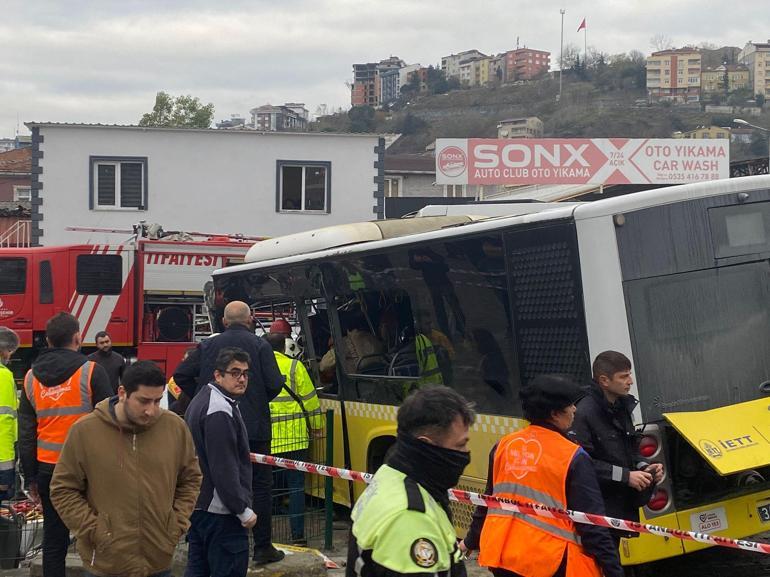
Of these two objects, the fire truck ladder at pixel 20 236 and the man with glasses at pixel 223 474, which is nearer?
the man with glasses at pixel 223 474

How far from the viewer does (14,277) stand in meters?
19.9

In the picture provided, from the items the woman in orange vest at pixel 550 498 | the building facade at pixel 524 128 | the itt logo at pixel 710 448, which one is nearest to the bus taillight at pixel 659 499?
the itt logo at pixel 710 448

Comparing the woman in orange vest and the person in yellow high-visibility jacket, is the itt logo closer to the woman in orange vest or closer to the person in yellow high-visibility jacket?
the woman in orange vest

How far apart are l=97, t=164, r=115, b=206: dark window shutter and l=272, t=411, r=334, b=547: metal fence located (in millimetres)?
19333

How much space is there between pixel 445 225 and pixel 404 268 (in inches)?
41.8

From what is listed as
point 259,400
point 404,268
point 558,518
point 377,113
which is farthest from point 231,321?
point 377,113

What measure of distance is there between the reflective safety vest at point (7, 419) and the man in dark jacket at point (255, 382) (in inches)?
53.6

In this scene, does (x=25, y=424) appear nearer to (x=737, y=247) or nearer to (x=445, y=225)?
(x=445, y=225)

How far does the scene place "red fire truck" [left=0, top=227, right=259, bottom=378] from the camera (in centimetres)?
1970

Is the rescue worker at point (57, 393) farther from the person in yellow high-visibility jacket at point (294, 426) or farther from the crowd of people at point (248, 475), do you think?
the person in yellow high-visibility jacket at point (294, 426)

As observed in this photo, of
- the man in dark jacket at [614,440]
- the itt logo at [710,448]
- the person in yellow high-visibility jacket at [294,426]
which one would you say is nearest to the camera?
the man in dark jacket at [614,440]

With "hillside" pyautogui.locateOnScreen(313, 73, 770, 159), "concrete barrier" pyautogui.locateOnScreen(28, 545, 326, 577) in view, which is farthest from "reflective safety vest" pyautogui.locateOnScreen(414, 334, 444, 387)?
"hillside" pyautogui.locateOnScreen(313, 73, 770, 159)

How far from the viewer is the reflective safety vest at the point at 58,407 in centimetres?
685

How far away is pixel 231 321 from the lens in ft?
25.3
